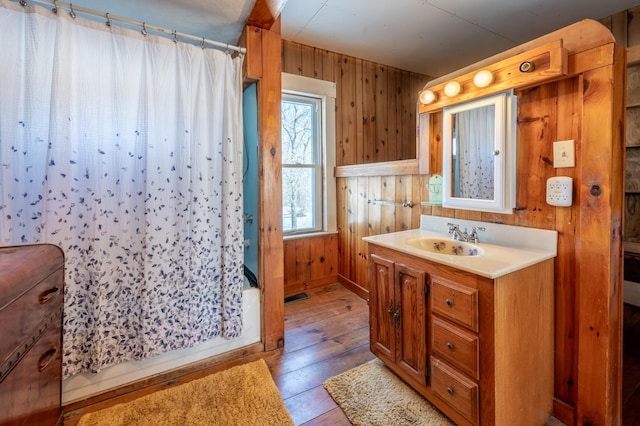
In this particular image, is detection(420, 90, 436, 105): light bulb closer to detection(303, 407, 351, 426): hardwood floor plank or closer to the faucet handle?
the faucet handle

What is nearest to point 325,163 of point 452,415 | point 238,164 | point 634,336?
point 238,164

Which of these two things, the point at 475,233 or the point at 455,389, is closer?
the point at 455,389

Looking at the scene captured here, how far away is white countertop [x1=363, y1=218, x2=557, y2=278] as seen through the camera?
1250mm

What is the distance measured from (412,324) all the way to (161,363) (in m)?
1.51

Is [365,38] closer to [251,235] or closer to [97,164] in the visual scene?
[251,235]

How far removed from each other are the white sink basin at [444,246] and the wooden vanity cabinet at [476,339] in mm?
253

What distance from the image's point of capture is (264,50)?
76.6 inches

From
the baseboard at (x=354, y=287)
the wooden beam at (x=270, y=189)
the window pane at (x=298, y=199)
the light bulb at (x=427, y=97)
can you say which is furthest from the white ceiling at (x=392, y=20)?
the baseboard at (x=354, y=287)

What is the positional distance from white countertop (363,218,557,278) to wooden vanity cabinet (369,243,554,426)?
4cm

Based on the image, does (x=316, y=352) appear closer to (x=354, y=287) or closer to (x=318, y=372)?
(x=318, y=372)

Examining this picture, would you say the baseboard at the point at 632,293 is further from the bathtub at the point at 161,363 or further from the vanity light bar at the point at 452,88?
the bathtub at the point at 161,363

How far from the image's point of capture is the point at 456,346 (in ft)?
4.42

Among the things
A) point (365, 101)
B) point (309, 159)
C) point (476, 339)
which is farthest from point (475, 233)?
point (365, 101)

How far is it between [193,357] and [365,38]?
10.4 ft
